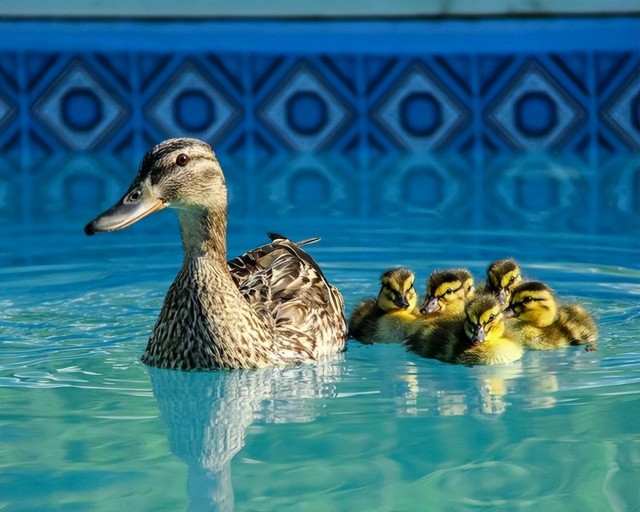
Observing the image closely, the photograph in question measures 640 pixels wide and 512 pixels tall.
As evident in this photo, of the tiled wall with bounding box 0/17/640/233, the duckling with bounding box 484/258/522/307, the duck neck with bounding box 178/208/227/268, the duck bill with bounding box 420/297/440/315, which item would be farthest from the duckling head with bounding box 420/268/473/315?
the tiled wall with bounding box 0/17/640/233

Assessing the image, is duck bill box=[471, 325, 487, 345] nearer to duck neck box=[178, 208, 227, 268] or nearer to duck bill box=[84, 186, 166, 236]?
duck neck box=[178, 208, 227, 268]

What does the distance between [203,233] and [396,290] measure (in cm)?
78

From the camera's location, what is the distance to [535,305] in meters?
5.33

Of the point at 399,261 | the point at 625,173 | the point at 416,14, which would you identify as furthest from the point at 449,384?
the point at 416,14

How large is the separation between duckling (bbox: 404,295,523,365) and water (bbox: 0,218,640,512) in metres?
0.05

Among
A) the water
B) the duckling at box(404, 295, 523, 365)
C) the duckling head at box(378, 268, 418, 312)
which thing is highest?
the duckling head at box(378, 268, 418, 312)

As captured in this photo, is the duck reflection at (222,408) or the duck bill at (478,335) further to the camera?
the duck bill at (478,335)

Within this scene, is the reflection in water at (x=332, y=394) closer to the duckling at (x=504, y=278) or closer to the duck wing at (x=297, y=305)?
the duck wing at (x=297, y=305)

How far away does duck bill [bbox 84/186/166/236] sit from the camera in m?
4.57

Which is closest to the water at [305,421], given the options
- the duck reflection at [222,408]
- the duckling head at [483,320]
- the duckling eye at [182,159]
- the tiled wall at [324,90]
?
the duck reflection at [222,408]

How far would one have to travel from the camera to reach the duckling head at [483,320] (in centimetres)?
502

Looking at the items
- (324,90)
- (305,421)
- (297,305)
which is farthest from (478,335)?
(324,90)

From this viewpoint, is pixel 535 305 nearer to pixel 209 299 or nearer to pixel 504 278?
pixel 504 278

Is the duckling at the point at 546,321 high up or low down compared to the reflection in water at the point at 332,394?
up
